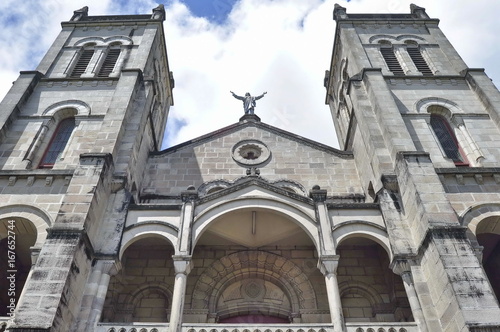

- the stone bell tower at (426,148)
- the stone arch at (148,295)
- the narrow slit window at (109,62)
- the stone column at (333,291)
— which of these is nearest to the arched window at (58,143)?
the narrow slit window at (109,62)

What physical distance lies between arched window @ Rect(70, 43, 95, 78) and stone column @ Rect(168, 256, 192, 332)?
38.2 ft

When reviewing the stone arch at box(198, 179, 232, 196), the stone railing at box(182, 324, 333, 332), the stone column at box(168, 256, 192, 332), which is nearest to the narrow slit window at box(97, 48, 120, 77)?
the stone arch at box(198, 179, 232, 196)

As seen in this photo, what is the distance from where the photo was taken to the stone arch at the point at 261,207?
11.3m

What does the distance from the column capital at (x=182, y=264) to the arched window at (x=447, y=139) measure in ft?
32.1

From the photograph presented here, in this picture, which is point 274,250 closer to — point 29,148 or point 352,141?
point 352,141

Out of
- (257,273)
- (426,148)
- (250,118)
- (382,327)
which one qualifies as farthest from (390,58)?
(382,327)

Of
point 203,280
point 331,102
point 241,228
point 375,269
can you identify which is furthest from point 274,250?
point 331,102

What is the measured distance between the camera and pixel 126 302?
40.6 feet

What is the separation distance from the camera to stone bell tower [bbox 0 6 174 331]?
373 inches

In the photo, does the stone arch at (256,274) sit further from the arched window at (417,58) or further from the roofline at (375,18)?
the roofline at (375,18)

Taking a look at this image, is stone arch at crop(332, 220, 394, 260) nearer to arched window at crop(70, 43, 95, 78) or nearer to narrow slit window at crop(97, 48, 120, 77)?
narrow slit window at crop(97, 48, 120, 77)

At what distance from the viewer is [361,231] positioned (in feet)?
37.4

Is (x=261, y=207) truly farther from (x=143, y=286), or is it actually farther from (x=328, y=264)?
(x=143, y=286)

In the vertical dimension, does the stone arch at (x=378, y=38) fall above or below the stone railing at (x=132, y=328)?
above
